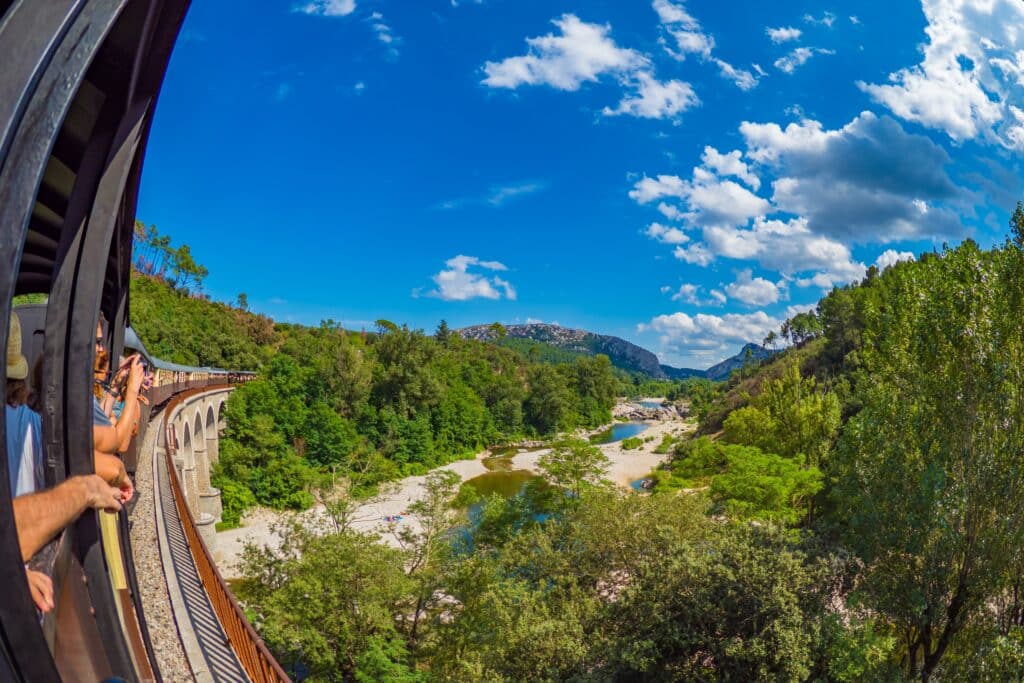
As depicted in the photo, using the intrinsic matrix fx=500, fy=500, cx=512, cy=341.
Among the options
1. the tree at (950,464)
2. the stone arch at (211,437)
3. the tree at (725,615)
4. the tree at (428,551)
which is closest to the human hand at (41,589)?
the tree at (725,615)

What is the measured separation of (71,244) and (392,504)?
31593mm

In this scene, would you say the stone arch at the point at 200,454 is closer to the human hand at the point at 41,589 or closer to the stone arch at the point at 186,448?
the stone arch at the point at 186,448

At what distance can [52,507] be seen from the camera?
1.15 metres

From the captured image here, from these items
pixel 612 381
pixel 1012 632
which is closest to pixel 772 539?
pixel 1012 632

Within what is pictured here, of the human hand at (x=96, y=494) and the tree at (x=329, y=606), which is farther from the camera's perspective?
the tree at (x=329, y=606)

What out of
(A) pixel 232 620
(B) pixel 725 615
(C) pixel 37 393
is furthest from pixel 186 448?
(C) pixel 37 393

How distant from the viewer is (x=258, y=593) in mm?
12031

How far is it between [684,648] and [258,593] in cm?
972

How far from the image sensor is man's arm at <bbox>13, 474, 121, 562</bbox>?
3.41ft

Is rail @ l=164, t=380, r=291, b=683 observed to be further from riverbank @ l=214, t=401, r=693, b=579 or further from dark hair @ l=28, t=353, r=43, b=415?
riverbank @ l=214, t=401, r=693, b=579

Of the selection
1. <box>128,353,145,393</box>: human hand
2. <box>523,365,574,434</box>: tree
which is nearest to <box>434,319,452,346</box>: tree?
<box>523,365,574,434</box>: tree

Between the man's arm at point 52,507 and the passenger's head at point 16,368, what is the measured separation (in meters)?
0.25

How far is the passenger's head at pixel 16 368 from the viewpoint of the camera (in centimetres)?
122

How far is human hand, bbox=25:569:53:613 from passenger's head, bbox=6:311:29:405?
0.42 m
